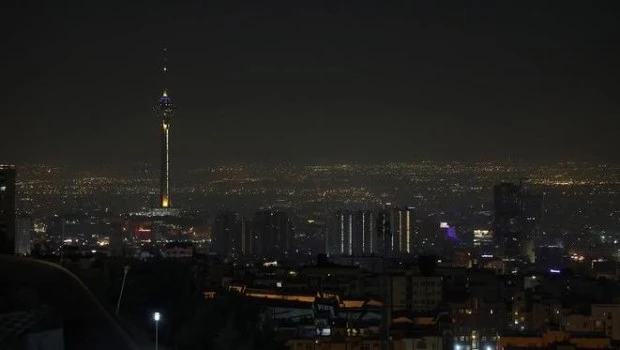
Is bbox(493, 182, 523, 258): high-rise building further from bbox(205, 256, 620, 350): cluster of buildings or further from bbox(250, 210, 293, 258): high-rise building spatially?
bbox(205, 256, 620, 350): cluster of buildings

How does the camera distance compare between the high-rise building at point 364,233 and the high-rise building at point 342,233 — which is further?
the high-rise building at point 342,233

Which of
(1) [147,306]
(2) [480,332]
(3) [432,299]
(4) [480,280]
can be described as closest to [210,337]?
(1) [147,306]

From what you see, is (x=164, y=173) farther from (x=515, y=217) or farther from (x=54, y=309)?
(x=54, y=309)

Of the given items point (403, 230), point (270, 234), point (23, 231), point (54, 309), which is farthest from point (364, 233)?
point (54, 309)

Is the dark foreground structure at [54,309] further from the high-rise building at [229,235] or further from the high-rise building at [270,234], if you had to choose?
the high-rise building at [229,235]

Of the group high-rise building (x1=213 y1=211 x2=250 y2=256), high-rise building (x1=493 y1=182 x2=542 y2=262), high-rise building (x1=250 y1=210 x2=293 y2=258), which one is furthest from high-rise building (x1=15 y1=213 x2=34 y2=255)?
high-rise building (x1=493 y1=182 x2=542 y2=262)

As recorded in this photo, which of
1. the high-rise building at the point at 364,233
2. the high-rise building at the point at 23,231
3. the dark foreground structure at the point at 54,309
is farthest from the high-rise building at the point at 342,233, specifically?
the dark foreground structure at the point at 54,309
